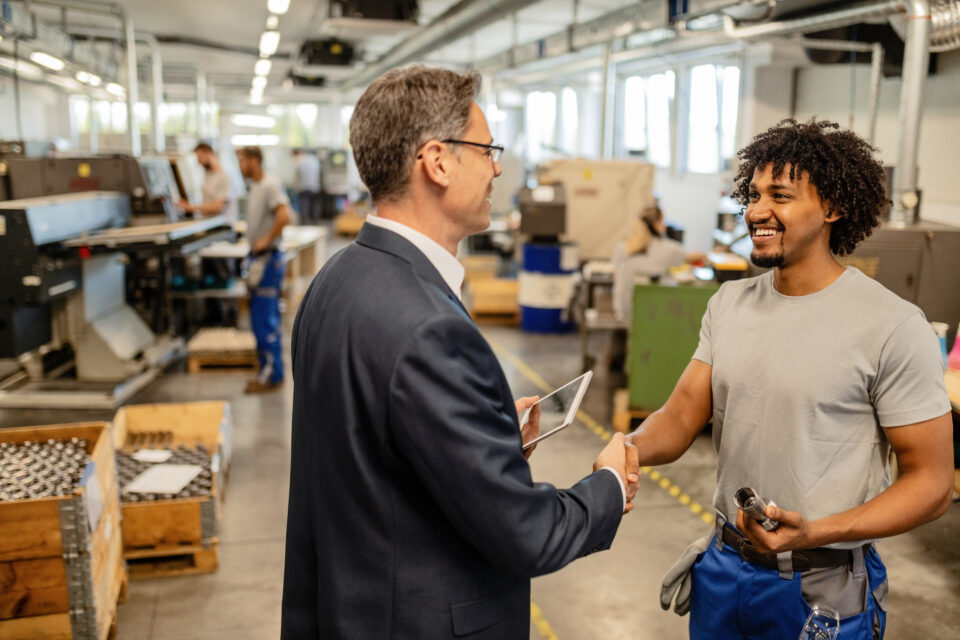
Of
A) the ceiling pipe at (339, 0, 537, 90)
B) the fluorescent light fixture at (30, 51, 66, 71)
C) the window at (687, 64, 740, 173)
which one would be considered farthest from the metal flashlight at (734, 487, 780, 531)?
the window at (687, 64, 740, 173)

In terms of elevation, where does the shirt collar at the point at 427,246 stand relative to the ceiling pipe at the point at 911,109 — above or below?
below

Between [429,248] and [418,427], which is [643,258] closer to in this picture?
[429,248]

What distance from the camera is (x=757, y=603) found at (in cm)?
166

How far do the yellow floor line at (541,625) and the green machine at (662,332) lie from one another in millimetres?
2347

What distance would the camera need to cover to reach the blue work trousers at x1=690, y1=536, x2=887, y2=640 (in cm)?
163

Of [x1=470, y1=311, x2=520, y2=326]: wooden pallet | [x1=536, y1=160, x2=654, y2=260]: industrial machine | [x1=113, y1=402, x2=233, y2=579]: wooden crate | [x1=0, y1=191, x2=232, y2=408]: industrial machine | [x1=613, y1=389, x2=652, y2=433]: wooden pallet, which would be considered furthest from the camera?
[x1=470, y1=311, x2=520, y2=326]: wooden pallet

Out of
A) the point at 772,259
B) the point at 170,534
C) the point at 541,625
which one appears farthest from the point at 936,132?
the point at 170,534

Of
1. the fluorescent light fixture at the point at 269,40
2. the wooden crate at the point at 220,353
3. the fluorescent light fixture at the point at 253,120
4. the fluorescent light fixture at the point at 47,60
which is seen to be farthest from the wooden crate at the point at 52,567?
the fluorescent light fixture at the point at 253,120

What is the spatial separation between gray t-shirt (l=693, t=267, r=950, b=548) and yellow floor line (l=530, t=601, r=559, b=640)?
5.78 feet

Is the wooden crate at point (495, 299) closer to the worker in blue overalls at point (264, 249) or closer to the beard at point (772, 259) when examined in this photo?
the worker in blue overalls at point (264, 249)

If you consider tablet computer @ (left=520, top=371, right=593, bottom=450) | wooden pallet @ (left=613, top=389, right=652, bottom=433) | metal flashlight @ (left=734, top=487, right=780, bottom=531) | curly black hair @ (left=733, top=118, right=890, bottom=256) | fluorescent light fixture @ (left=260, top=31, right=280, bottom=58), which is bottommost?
wooden pallet @ (left=613, top=389, right=652, bottom=433)

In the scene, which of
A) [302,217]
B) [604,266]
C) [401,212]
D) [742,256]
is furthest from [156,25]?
[401,212]

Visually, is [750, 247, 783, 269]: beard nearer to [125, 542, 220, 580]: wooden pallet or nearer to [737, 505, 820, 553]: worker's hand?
[737, 505, 820, 553]: worker's hand

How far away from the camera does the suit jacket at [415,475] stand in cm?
119
